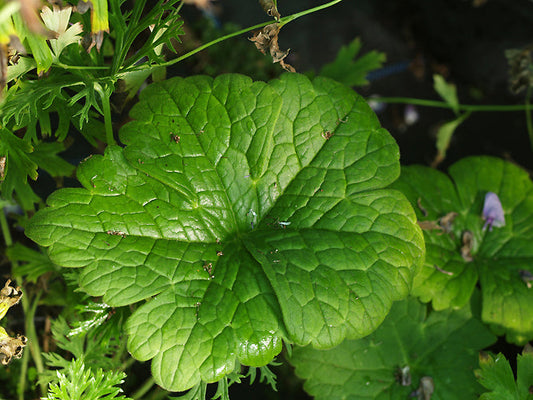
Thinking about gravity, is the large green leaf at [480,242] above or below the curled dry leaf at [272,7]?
below

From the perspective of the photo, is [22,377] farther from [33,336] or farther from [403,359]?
[403,359]

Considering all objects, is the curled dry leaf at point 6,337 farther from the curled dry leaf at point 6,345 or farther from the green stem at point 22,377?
the green stem at point 22,377

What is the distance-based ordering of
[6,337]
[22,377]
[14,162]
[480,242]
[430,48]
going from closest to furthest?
1. [6,337]
2. [14,162]
3. [22,377]
4. [480,242]
5. [430,48]

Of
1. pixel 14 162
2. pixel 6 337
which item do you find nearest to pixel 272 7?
pixel 14 162

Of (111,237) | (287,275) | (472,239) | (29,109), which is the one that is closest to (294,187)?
(287,275)

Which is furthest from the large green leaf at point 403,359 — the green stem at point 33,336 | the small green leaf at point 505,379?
the green stem at point 33,336

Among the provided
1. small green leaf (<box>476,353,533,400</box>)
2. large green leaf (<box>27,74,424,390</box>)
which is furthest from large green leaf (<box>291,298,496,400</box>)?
large green leaf (<box>27,74,424,390</box>)

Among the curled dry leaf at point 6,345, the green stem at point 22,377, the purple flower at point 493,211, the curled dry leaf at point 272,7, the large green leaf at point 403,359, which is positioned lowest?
the large green leaf at point 403,359
